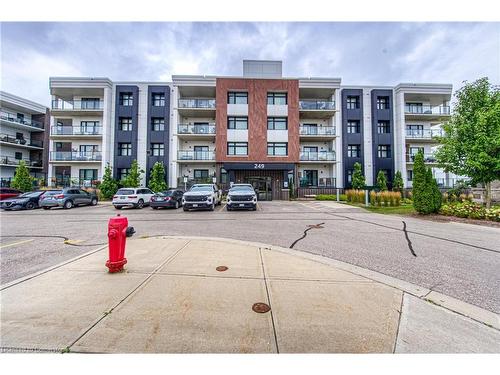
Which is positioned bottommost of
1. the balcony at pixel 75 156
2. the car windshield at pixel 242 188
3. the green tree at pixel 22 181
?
the car windshield at pixel 242 188

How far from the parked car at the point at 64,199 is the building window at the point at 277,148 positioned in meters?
18.8

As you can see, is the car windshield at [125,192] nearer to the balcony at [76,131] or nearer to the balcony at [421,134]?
the balcony at [76,131]

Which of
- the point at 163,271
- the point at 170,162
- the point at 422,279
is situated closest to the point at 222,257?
the point at 163,271

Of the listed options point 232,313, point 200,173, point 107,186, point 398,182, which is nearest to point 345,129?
point 398,182

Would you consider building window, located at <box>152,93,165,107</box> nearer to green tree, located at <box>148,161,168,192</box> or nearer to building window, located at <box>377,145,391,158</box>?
green tree, located at <box>148,161,168,192</box>

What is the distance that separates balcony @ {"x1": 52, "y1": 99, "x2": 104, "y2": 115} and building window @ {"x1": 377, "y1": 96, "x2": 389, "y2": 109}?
114ft

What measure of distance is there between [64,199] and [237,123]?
59.0 feet

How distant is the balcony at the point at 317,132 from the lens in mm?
27203

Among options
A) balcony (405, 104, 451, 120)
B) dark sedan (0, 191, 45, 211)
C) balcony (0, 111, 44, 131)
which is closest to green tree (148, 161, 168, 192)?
dark sedan (0, 191, 45, 211)

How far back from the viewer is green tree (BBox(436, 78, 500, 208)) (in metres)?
11.6

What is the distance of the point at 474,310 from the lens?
3.16m

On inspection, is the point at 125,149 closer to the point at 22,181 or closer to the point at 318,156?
the point at 22,181

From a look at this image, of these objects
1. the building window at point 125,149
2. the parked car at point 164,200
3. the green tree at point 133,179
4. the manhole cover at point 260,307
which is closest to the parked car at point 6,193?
the green tree at point 133,179

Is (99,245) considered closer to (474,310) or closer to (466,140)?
(474,310)
